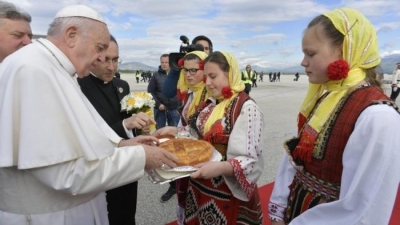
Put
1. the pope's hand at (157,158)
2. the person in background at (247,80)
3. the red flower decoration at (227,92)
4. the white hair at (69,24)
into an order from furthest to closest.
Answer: the person in background at (247,80) < the red flower decoration at (227,92) < the pope's hand at (157,158) < the white hair at (69,24)

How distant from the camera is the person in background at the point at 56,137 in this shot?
4.44ft

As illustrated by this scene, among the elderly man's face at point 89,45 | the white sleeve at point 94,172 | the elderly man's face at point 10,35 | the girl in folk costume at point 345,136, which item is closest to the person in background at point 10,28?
the elderly man's face at point 10,35

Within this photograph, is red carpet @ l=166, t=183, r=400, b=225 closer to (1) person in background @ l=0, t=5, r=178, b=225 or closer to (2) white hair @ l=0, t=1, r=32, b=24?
(1) person in background @ l=0, t=5, r=178, b=225

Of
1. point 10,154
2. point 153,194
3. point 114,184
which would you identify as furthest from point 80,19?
point 153,194

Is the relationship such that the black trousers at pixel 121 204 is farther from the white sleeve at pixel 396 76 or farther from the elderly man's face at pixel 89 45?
the white sleeve at pixel 396 76

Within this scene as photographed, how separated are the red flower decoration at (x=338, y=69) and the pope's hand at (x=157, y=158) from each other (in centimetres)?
109

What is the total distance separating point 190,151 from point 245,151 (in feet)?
1.42

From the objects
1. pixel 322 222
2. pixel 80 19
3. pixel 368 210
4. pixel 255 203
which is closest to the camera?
pixel 368 210

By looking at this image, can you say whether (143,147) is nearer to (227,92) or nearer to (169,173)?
(169,173)

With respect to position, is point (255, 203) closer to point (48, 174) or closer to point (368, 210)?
point (368, 210)

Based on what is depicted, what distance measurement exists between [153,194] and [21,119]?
3376 millimetres

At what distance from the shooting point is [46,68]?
4.68 ft

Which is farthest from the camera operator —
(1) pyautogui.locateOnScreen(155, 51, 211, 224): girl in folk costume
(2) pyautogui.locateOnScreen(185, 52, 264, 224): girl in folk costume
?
(2) pyautogui.locateOnScreen(185, 52, 264, 224): girl in folk costume

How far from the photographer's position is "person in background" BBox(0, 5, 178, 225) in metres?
1.35
